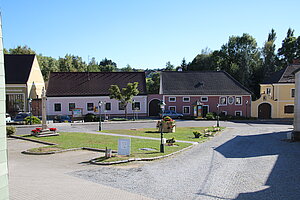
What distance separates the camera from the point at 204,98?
46156 mm

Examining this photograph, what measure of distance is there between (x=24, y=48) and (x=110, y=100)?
32037 millimetres

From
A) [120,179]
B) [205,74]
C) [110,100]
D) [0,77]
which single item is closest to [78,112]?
[110,100]

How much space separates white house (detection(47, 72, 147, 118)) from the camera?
43.9 meters

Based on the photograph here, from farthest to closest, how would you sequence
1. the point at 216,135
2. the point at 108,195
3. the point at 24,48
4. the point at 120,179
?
the point at 24,48 < the point at 216,135 < the point at 120,179 < the point at 108,195

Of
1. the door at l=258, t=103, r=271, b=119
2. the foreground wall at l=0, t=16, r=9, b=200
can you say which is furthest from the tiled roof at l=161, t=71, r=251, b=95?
the foreground wall at l=0, t=16, r=9, b=200

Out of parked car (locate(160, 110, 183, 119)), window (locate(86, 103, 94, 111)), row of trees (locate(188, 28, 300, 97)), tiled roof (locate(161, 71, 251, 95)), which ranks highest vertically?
row of trees (locate(188, 28, 300, 97))

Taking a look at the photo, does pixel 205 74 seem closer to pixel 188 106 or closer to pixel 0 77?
pixel 188 106

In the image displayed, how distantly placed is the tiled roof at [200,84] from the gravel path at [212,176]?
29.2 meters

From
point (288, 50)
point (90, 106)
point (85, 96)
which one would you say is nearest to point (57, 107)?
point (85, 96)

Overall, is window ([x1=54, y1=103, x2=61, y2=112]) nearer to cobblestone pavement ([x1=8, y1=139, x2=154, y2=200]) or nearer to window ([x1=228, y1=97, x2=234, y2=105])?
cobblestone pavement ([x1=8, y1=139, x2=154, y2=200])

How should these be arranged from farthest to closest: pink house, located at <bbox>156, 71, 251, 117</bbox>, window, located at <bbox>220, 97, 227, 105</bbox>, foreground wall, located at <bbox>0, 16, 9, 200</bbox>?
window, located at <bbox>220, 97, 227, 105</bbox>, pink house, located at <bbox>156, 71, 251, 117</bbox>, foreground wall, located at <bbox>0, 16, 9, 200</bbox>

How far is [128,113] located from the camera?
44.9 m

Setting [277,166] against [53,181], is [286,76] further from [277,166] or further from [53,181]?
[53,181]

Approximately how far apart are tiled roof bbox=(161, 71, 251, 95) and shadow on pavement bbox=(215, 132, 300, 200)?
80.3 feet
